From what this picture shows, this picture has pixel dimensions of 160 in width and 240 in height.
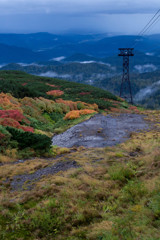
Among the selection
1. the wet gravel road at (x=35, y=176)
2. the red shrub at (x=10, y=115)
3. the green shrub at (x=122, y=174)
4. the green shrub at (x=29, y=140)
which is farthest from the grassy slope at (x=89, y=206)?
the red shrub at (x=10, y=115)

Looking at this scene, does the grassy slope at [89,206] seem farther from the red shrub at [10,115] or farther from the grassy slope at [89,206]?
the red shrub at [10,115]

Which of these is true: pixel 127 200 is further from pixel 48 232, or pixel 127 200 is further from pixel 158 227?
pixel 48 232

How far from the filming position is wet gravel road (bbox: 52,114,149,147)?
1612 cm

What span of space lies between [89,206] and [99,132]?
1273 cm

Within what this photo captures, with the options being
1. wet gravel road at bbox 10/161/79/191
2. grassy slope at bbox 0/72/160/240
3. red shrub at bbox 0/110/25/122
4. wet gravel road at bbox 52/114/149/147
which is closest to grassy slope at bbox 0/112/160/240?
grassy slope at bbox 0/72/160/240

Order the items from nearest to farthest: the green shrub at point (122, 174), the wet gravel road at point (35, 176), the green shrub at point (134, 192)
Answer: the green shrub at point (134, 192), the green shrub at point (122, 174), the wet gravel road at point (35, 176)

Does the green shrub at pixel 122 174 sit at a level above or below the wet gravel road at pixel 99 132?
above

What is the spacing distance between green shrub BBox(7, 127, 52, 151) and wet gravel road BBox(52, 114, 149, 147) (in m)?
3.10

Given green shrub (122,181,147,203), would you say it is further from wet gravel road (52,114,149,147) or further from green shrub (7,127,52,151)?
wet gravel road (52,114,149,147)

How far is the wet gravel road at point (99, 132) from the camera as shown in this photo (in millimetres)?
16125

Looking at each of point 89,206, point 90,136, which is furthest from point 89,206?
point 90,136

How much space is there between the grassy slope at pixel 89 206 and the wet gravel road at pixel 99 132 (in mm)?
7088

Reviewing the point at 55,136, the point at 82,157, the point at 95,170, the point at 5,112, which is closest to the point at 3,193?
the point at 95,170

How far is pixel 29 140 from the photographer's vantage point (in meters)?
13.2
